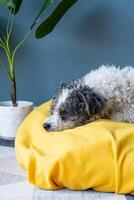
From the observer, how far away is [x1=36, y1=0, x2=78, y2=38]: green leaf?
190 centimetres

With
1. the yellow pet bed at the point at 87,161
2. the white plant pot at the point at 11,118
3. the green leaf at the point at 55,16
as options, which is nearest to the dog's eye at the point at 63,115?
the yellow pet bed at the point at 87,161

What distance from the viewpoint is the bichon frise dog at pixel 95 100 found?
4.64ft

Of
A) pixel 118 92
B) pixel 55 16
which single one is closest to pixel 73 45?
pixel 55 16

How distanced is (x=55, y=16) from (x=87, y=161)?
1.03 m

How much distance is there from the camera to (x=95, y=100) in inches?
55.8

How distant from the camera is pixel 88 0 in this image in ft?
7.14

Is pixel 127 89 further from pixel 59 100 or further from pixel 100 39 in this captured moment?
pixel 100 39

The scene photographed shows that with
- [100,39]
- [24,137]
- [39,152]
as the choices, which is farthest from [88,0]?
[39,152]

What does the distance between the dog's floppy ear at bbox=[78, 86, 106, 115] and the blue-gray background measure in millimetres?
837

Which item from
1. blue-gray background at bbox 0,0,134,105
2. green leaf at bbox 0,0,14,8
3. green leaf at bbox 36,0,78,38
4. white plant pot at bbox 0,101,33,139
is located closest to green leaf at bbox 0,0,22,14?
green leaf at bbox 0,0,14,8

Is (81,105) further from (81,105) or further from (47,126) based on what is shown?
(47,126)

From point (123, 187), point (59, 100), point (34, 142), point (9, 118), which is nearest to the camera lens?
point (123, 187)

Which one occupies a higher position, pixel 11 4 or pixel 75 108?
pixel 11 4

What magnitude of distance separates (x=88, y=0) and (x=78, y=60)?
40 centimetres
